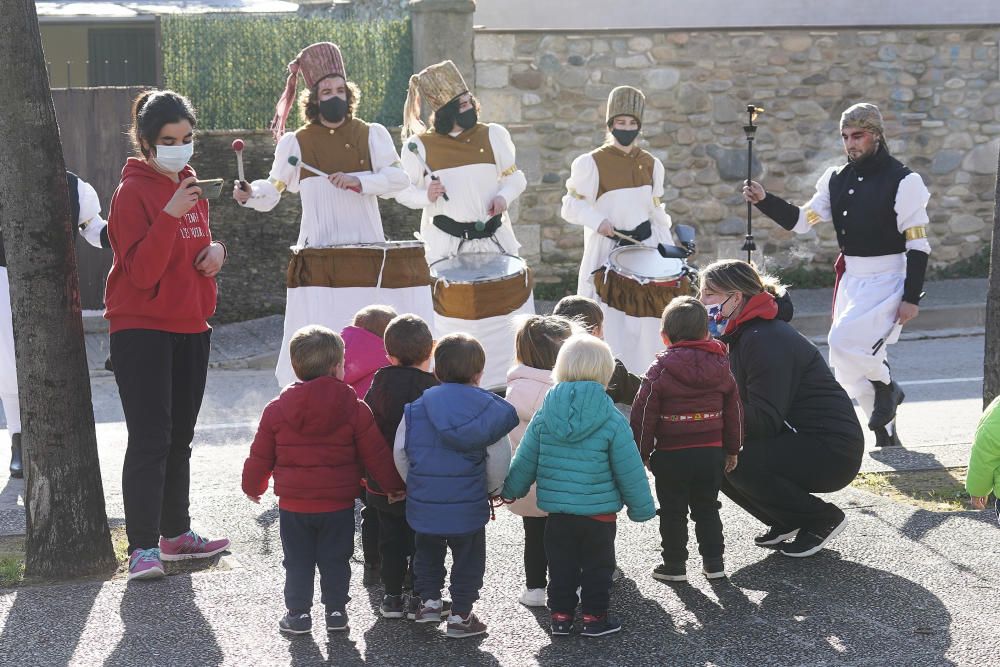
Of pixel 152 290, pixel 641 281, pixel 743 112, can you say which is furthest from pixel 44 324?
pixel 743 112

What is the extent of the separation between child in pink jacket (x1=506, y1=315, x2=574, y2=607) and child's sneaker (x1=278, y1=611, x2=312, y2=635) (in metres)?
0.84

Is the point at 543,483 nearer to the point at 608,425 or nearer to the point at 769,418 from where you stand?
the point at 608,425

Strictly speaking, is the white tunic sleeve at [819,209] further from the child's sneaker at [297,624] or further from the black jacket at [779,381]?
the child's sneaker at [297,624]

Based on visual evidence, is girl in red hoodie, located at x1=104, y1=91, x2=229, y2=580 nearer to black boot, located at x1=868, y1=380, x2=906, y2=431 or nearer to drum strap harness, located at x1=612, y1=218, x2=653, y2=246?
drum strap harness, located at x1=612, y1=218, x2=653, y2=246

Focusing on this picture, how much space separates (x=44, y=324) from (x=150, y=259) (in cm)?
52

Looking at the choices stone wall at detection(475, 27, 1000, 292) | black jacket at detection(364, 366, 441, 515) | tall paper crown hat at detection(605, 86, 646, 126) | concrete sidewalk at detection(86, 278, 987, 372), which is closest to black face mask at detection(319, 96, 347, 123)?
tall paper crown hat at detection(605, 86, 646, 126)

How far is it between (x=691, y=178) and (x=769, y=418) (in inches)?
346

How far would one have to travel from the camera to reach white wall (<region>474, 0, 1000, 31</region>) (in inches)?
669

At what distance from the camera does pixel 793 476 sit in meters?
5.95

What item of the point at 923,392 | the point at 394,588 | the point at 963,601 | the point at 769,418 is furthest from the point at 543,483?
the point at 923,392

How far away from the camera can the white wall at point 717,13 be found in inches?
669

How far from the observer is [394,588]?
5.23 metres

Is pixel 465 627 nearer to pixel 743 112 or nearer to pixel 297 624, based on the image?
pixel 297 624

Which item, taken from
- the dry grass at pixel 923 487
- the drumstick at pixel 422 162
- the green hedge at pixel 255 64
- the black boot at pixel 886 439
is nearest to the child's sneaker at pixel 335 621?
the dry grass at pixel 923 487
